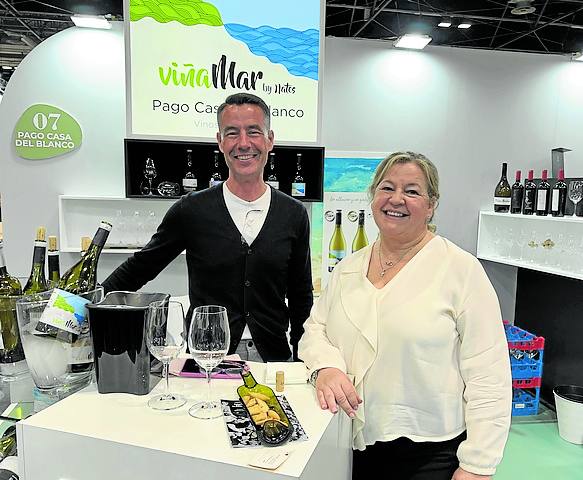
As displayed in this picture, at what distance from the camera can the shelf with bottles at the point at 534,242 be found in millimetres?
3682

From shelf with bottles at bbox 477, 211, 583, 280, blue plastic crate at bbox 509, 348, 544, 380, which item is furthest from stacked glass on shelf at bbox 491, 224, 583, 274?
blue plastic crate at bbox 509, 348, 544, 380

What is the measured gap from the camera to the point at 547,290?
424 centimetres

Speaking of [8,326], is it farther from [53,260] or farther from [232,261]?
[232,261]

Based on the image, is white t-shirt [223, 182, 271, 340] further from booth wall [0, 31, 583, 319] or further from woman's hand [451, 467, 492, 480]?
booth wall [0, 31, 583, 319]

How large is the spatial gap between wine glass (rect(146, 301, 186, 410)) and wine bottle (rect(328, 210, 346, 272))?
10.2ft

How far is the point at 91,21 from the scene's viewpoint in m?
3.71

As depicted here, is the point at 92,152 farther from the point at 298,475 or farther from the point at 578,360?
the point at 578,360

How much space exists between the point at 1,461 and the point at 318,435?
0.70 meters

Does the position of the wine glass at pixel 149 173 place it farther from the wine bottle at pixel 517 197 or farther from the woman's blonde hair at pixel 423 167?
the wine bottle at pixel 517 197

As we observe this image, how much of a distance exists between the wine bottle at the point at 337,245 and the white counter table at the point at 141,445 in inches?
122

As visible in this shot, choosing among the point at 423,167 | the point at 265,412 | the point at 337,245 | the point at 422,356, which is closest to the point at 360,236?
the point at 337,245

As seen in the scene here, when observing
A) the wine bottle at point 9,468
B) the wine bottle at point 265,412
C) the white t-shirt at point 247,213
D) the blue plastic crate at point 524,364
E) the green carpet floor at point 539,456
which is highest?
the white t-shirt at point 247,213

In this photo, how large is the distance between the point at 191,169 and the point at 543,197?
2.68m

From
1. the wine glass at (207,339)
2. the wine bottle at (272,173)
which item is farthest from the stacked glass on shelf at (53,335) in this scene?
the wine bottle at (272,173)
